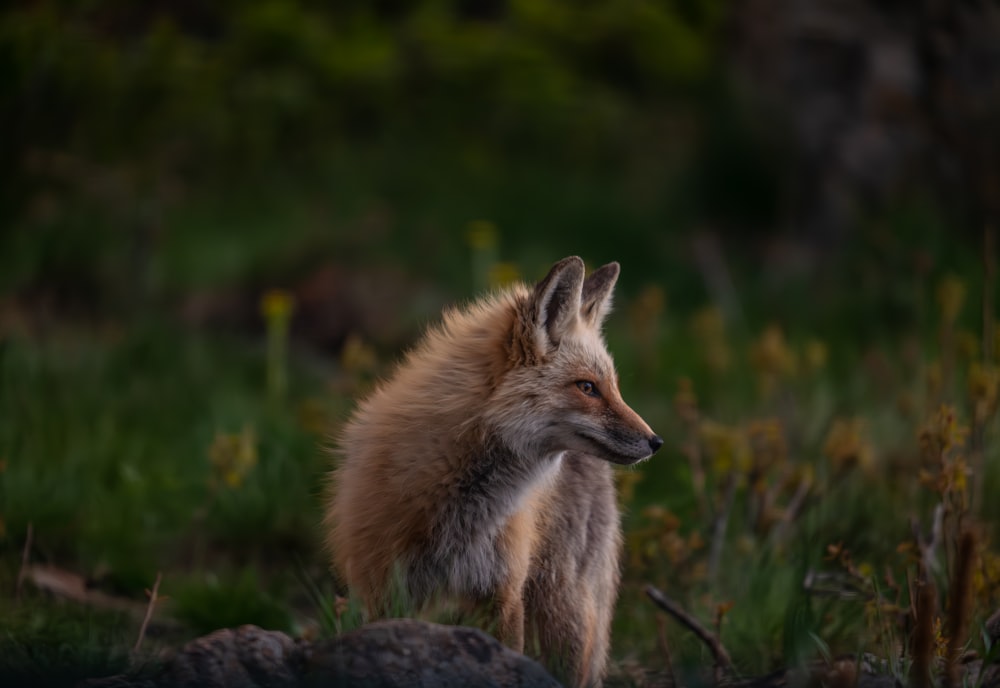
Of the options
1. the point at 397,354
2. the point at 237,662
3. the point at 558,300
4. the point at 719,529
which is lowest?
the point at 397,354

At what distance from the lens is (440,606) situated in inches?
174

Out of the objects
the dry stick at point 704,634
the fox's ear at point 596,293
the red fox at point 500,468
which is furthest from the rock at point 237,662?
the fox's ear at point 596,293

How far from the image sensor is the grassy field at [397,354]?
18.1 feet

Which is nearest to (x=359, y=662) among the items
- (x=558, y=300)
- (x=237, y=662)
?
(x=237, y=662)

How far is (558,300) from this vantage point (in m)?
4.75

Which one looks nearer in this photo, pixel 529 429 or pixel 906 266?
pixel 529 429

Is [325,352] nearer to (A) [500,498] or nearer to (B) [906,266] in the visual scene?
(B) [906,266]

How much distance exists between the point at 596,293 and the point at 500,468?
2.97 ft

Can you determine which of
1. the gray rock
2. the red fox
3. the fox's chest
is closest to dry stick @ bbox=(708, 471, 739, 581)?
the red fox

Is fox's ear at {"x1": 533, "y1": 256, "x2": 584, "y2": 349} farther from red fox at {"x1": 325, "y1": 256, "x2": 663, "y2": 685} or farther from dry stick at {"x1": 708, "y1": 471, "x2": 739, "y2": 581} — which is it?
dry stick at {"x1": 708, "y1": 471, "x2": 739, "y2": 581}

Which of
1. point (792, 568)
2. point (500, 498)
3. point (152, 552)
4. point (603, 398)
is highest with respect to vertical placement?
point (603, 398)

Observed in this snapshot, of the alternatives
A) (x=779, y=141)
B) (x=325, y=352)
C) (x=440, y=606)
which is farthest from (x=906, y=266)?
(x=440, y=606)

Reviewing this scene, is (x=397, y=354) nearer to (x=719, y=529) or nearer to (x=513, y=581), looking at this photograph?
(x=719, y=529)

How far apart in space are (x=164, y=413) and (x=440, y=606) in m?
4.53
